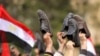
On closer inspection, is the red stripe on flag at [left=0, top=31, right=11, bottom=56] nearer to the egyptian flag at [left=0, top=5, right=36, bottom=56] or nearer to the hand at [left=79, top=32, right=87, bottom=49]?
the egyptian flag at [left=0, top=5, right=36, bottom=56]

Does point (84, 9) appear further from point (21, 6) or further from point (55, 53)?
point (55, 53)

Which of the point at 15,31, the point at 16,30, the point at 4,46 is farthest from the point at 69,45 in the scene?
the point at 16,30

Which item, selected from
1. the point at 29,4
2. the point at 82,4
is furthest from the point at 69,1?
the point at 29,4

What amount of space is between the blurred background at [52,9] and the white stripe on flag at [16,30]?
57.7 feet

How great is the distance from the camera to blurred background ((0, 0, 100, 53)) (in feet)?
104

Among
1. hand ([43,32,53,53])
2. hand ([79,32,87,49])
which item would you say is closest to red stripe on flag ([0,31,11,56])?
hand ([43,32,53,53])

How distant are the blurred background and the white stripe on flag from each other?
17595mm

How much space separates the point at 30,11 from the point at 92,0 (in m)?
5.37

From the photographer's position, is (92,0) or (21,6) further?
(92,0)

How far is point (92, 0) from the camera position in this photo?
37094 millimetres

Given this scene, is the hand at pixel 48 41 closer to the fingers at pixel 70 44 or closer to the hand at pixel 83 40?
the hand at pixel 83 40

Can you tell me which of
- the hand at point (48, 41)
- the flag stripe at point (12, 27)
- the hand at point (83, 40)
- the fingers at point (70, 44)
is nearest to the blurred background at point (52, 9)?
the flag stripe at point (12, 27)

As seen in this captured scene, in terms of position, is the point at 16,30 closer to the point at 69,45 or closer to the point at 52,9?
the point at 69,45

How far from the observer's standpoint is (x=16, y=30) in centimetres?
1191
